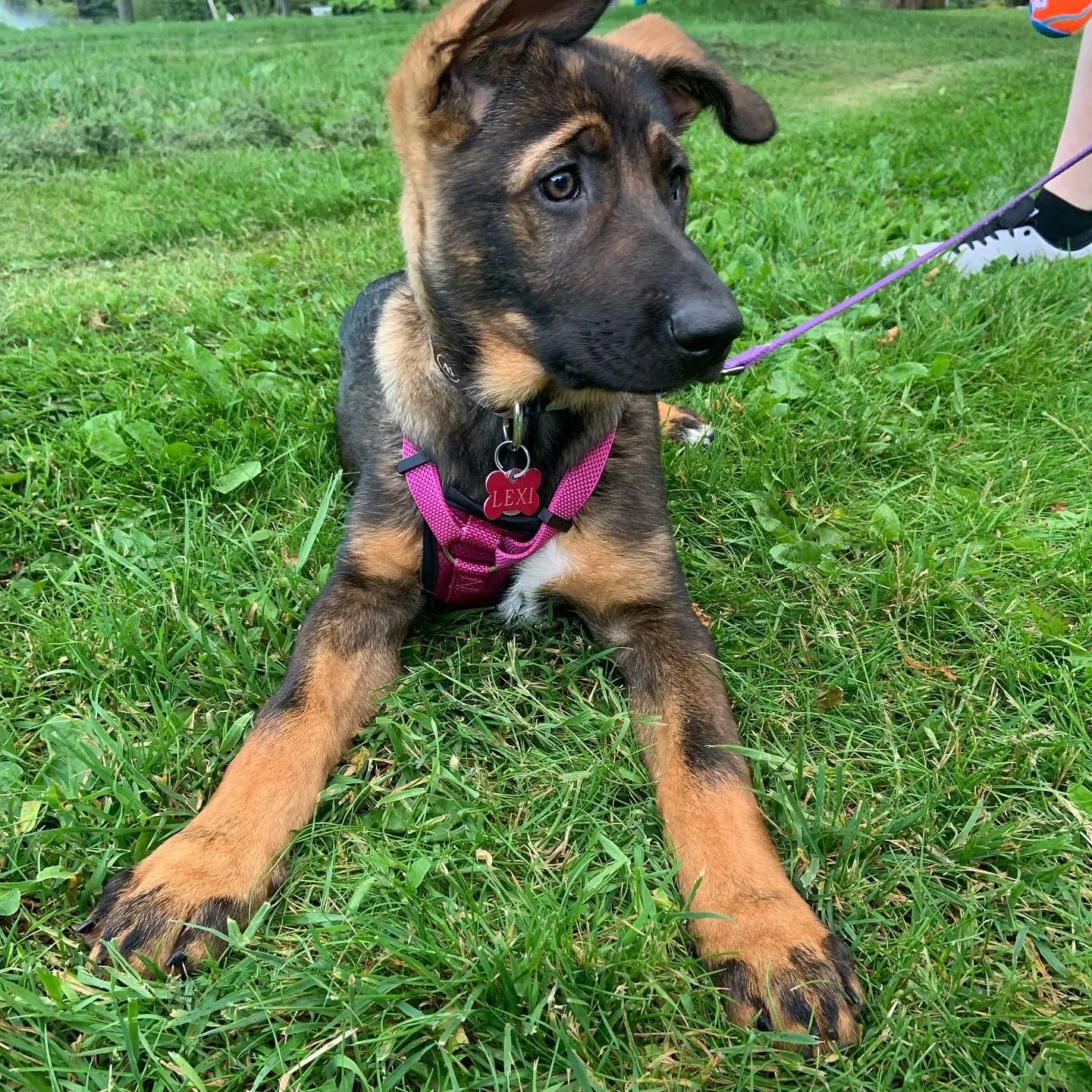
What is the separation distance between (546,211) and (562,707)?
4.69 ft

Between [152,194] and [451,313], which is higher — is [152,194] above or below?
below

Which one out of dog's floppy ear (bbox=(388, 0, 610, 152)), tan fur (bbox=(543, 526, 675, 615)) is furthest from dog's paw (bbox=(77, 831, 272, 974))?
dog's floppy ear (bbox=(388, 0, 610, 152))

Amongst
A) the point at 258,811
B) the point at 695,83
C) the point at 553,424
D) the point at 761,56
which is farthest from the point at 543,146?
the point at 761,56

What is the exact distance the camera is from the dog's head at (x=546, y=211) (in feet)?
7.43

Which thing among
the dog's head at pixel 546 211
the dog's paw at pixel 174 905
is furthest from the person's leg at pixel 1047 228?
the dog's paw at pixel 174 905

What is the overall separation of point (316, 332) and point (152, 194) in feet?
12.6

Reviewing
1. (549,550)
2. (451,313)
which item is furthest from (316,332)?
(549,550)

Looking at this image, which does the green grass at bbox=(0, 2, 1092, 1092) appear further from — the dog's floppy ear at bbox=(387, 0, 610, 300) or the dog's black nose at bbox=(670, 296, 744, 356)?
the dog's floppy ear at bbox=(387, 0, 610, 300)

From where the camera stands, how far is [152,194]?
722cm

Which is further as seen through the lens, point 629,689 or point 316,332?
point 316,332

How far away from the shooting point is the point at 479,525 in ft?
8.71

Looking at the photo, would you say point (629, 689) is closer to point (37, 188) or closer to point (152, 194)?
point (152, 194)

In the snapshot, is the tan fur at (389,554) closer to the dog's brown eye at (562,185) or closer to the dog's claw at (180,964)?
the dog's brown eye at (562,185)

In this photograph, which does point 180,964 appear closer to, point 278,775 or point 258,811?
point 258,811
